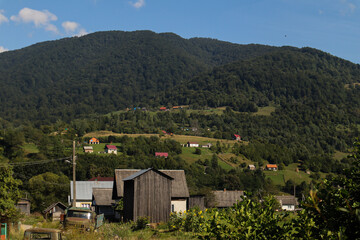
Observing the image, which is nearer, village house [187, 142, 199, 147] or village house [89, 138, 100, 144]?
village house [89, 138, 100, 144]

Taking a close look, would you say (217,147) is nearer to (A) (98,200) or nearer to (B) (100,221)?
(A) (98,200)

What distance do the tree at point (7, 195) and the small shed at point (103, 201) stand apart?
28.3 meters

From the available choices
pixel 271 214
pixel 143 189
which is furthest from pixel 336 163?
pixel 271 214

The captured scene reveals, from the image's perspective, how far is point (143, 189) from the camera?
118 ft

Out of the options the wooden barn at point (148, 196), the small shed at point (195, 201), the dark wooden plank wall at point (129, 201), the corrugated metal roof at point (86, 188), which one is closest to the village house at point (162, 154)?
the corrugated metal roof at point (86, 188)

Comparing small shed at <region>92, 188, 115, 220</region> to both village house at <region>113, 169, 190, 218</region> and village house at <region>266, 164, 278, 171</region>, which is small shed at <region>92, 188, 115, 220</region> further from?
village house at <region>266, 164, 278, 171</region>

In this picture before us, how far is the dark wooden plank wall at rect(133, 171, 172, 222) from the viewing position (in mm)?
35812

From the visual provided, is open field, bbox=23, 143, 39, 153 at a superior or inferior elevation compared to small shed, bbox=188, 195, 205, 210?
superior

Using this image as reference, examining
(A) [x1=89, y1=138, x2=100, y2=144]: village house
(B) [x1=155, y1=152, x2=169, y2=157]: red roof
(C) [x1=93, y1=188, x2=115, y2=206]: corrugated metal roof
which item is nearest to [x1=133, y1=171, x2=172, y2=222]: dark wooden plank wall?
(C) [x1=93, y1=188, x2=115, y2=206]: corrugated metal roof

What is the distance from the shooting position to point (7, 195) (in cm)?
2298

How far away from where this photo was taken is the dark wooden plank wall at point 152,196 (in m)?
35.8

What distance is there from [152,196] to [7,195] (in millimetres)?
15625

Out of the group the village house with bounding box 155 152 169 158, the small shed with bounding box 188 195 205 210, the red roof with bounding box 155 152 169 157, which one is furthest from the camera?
the red roof with bounding box 155 152 169 157

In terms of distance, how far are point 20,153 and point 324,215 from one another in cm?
12261
